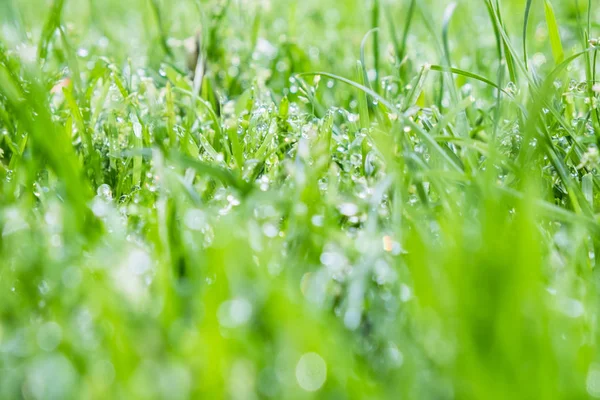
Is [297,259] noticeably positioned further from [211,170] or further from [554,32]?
[554,32]

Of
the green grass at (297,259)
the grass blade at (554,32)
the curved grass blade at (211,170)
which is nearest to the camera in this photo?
the green grass at (297,259)

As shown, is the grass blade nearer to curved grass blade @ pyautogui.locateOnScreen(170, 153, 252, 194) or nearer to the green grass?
the green grass

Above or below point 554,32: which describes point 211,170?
below

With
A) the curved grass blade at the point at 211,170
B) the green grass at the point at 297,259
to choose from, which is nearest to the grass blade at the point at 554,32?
the green grass at the point at 297,259

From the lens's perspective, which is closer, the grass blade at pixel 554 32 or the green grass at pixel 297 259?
the green grass at pixel 297 259

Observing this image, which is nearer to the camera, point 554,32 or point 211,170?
point 211,170

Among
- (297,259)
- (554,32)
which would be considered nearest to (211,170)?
(297,259)

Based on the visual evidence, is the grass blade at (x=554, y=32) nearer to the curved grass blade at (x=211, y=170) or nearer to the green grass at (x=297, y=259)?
the green grass at (x=297, y=259)

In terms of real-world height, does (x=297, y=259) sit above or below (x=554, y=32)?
below

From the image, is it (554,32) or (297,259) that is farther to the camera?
(554,32)

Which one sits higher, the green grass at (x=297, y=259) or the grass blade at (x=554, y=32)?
the grass blade at (x=554, y=32)

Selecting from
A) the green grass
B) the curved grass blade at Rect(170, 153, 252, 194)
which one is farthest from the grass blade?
the curved grass blade at Rect(170, 153, 252, 194)

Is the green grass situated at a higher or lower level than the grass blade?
lower

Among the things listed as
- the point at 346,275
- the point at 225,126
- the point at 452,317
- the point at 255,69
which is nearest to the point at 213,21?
the point at 255,69
